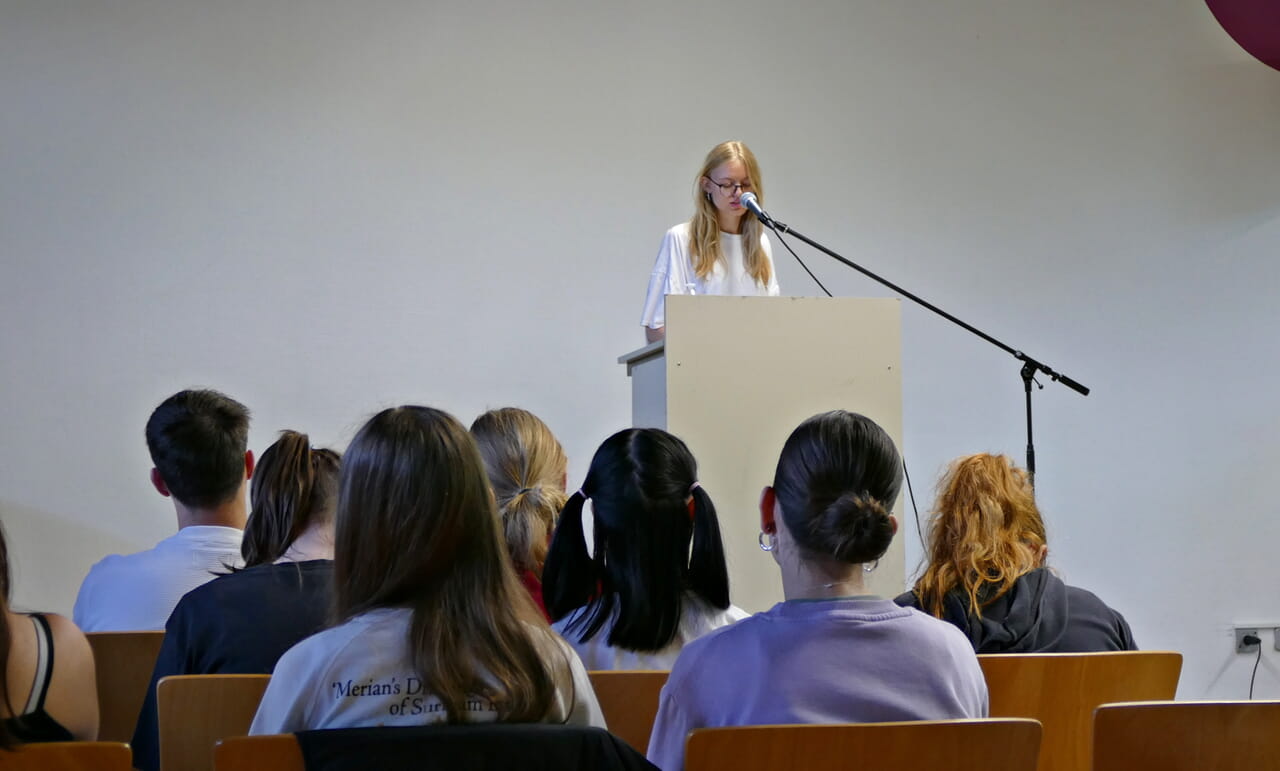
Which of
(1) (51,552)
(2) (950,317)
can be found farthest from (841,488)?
(1) (51,552)

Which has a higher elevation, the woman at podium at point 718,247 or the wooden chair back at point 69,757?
the woman at podium at point 718,247

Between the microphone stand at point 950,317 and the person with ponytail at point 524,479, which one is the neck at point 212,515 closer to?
the person with ponytail at point 524,479

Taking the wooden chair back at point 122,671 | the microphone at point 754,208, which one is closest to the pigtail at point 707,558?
the wooden chair back at point 122,671

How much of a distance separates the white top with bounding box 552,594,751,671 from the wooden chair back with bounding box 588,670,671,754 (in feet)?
0.74

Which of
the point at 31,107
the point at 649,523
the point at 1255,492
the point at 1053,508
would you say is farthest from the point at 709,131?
the point at 649,523

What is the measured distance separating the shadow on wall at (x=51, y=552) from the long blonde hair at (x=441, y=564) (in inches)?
139

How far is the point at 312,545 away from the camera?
2053 millimetres

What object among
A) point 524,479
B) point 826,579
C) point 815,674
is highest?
point 524,479

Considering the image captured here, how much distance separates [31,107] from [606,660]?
12.1 feet

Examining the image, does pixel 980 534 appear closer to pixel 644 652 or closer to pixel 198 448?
pixel 644 652

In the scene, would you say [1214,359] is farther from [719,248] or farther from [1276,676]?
[719,248]

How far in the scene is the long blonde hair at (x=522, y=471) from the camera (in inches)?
90.4

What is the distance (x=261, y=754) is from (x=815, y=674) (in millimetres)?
666

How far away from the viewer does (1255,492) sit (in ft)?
17.8
